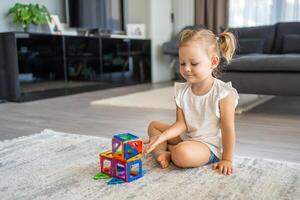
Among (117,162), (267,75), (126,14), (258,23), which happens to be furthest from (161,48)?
(117,162)

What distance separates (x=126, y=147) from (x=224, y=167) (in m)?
0.33

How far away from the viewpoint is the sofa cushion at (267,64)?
2055mm

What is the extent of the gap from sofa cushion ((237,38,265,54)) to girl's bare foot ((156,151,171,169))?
2220 millimetres

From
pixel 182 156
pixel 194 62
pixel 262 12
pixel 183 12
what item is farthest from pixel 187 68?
pixel 183 12

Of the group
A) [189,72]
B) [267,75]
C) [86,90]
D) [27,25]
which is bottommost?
[86,90]

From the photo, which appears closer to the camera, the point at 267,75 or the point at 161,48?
the point at 267,75

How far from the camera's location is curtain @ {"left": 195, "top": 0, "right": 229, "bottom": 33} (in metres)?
4.68

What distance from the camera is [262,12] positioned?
177 inches

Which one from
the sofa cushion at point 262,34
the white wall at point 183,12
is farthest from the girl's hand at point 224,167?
the white wall at point 183,12

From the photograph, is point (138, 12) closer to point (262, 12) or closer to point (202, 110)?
point (262, 12)

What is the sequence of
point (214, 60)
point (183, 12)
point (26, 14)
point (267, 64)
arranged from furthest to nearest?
point (183, 12) → point (26, 14) → point (267, 64) → point (214, 60)

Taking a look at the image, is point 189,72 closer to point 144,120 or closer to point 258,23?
point 144,120

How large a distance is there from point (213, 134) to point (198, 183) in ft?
0.76

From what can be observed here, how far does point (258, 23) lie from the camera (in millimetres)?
4547
